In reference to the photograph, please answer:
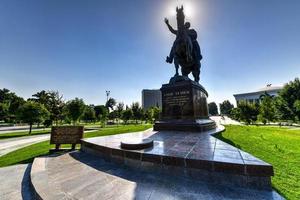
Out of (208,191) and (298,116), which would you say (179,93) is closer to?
(208,191)

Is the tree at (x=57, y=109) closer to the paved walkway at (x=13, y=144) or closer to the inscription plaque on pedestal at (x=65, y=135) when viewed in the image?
the paved walkway at (x=13, y=144)

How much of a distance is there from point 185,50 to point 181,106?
12.2ft

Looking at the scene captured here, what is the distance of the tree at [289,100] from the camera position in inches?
892

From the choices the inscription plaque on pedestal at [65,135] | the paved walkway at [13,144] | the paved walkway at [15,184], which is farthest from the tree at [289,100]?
the paved walkway at [13,144]

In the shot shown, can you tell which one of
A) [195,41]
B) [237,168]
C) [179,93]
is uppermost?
[195,41]

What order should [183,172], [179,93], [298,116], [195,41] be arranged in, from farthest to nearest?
[298,116], [195,41], [179,93], [183,172]

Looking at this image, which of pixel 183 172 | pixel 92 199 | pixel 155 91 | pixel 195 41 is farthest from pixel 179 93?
pixel 155 91

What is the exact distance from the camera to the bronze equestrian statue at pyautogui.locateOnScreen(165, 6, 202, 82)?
31.5ft

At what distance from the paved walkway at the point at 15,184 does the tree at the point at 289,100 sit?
96.8 feet

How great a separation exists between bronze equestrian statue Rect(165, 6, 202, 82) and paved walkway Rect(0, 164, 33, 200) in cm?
832

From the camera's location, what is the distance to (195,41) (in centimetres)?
1082

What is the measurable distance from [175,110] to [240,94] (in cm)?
10088

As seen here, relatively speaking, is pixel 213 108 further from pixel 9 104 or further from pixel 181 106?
pixel 181 106

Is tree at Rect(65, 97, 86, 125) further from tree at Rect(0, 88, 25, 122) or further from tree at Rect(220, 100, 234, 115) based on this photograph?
tree at Rect(220, 100, 234, 115)
